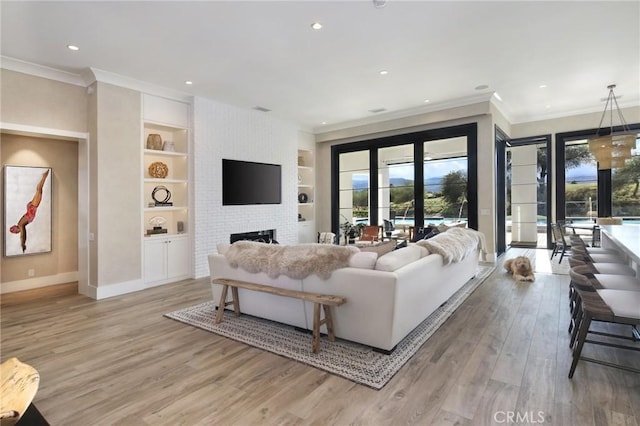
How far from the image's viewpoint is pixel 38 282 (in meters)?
5.27

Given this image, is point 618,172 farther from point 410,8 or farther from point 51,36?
point 51,36

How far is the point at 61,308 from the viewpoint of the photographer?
424 centimetres

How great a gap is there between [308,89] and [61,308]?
4.78 meters

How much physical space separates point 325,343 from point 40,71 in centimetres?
509

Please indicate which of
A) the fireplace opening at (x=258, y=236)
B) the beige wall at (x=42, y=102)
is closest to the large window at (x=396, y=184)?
the fireplace opening at (x=258, y=236)

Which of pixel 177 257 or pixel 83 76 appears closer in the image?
pixel 83 76

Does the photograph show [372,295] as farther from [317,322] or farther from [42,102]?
[42,102]

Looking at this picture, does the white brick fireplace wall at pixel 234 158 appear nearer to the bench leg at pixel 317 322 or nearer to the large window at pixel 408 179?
the large window at pixel 408 179

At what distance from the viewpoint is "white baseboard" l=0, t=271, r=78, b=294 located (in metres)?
4.98

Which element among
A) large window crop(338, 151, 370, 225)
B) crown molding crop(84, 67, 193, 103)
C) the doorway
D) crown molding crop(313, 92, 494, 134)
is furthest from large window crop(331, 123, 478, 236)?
crown molding crop(84, 67, 193, 103)

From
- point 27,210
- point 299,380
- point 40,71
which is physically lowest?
point 299,380

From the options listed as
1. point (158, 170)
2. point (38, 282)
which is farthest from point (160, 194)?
point (38, 282)

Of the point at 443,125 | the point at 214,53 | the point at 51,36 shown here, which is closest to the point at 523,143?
the point at 443,125

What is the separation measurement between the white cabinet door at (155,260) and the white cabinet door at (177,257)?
0.29 ft
